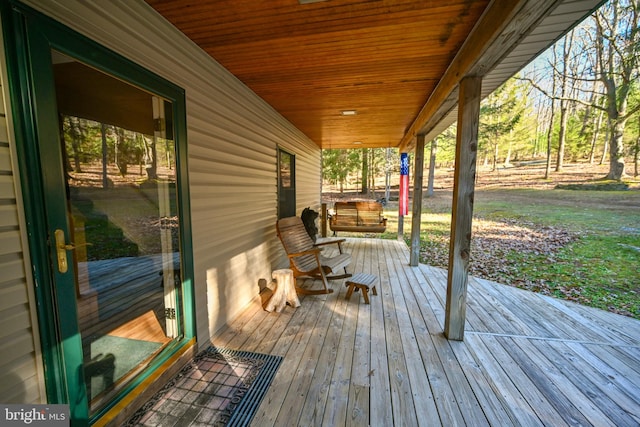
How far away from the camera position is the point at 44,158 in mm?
1104

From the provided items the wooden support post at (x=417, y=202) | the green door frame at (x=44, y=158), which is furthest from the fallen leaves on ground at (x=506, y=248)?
the green door frame at (x=44, y=158)

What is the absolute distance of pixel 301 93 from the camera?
3109 mm

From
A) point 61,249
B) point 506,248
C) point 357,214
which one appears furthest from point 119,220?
point 506,248

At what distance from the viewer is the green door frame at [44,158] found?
40.4 inches

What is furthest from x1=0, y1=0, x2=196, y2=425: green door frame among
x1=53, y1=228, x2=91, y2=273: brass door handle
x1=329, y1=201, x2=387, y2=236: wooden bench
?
x1=329, y1=201, x2=387, y2=236: wooden bench

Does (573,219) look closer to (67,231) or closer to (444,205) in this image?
(444,205)

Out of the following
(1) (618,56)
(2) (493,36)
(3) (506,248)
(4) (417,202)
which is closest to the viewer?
(2) (493,36)

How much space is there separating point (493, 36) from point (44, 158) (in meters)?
2.46

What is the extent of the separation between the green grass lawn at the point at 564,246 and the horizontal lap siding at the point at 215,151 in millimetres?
3535

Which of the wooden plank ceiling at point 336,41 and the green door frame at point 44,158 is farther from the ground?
the wooden plank ceiling at point 336,41

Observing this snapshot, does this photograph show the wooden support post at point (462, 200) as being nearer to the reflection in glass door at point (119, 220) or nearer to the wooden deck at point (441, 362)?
the wooden deck at point (441, 362)

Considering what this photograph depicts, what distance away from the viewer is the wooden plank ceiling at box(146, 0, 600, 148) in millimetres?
1593

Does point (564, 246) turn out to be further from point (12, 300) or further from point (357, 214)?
point (12, 300)

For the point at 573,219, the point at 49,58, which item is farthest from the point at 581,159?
the point at 49,58
